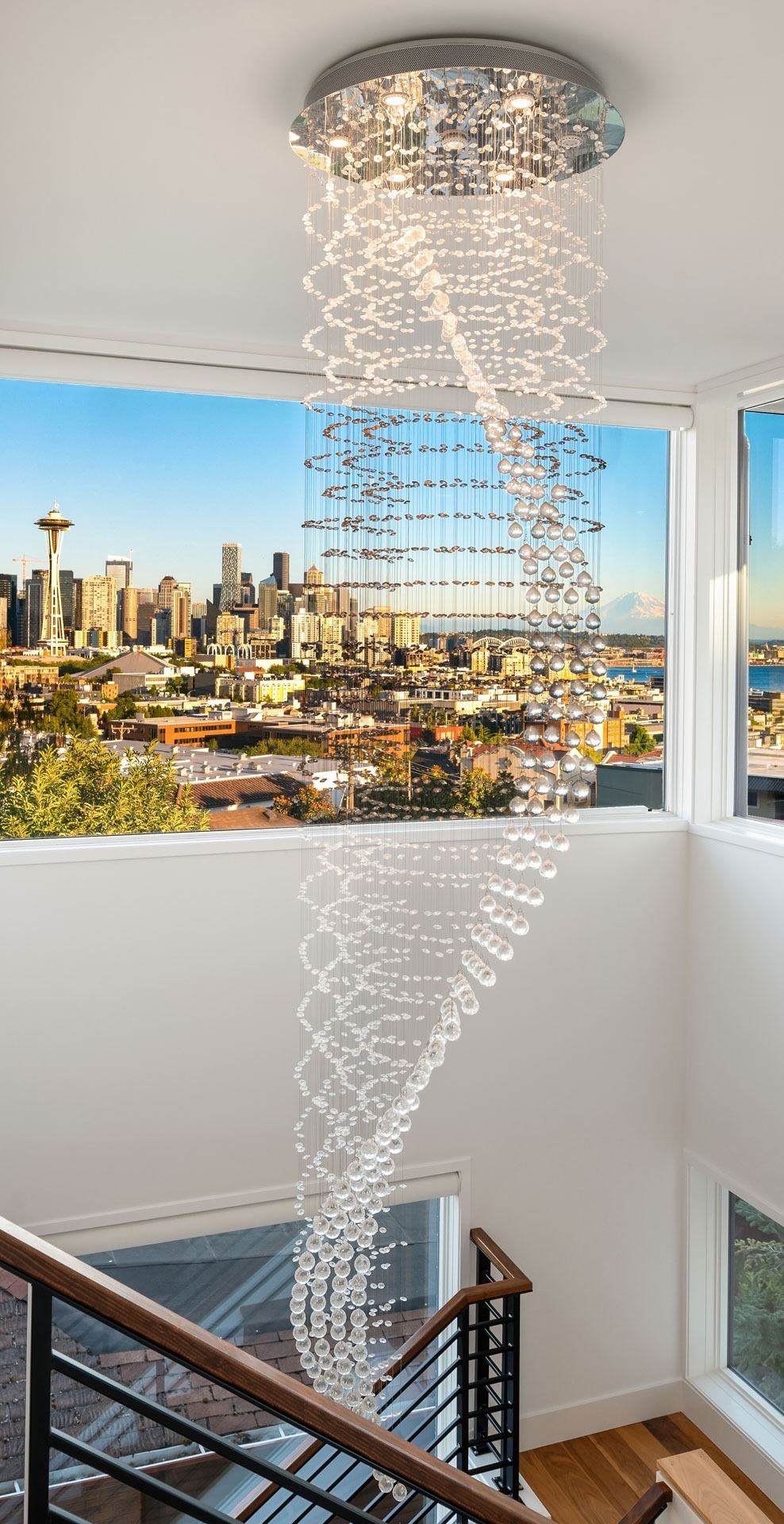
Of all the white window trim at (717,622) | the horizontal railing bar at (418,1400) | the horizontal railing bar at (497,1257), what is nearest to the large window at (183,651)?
the white window trim at (717,622)

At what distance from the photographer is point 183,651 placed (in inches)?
165

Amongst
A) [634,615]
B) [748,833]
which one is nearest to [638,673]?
[634,615]

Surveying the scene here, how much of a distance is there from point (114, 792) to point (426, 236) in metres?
2.37

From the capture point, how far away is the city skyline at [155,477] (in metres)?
3.96

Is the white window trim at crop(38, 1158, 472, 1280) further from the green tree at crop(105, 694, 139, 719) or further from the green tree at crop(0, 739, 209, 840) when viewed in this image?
the green tree at crop(105, 694, 139, 719)

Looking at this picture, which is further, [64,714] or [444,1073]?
[444,1073]

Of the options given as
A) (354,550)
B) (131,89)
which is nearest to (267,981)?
(354,550)

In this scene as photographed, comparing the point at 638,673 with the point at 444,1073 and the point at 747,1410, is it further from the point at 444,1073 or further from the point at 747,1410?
the point at 747,1410

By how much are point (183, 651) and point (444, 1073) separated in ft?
6.44

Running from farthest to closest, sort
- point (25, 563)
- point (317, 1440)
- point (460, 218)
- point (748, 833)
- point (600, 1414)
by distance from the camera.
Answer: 1. point (600, 1414)
2. point (748, 833)
3. point (25, 563)
4. point (460, 218)
5. point (317, 1440)

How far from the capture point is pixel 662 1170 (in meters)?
4.77

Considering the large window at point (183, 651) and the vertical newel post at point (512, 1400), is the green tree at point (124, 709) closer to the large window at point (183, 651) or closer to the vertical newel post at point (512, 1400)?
the large window at point (183, 651)

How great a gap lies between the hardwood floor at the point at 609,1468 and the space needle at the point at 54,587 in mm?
3810

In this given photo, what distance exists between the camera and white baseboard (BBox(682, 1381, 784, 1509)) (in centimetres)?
427
